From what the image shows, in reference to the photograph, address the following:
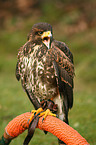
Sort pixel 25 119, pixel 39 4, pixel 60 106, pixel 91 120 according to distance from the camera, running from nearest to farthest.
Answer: pixel 25 119
pixel 60 106
pixel 91 120
pixel 39 4

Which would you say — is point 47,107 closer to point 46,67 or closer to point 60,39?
point 46,67

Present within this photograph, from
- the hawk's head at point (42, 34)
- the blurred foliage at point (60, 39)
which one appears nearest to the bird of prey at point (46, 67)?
the hawk's head at point (42, 34)

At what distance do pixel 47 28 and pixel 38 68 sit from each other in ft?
1.33

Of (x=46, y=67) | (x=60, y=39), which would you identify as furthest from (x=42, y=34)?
(x=60, y=39)

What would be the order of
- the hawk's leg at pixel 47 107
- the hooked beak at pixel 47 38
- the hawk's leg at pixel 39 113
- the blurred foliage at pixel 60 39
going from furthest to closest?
1. the blurred foliage at pixel 60 39
2. the hawk's leg at pixel 47 107
3. the hooked beak at pixel 47 38
4. the hawk's leg at pixel 39 113

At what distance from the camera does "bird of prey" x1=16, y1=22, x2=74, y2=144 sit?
2461 mm

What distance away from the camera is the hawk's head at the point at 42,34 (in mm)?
2326

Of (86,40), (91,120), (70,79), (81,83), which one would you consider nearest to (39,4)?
(86,40)

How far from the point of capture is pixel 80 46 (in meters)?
11.7

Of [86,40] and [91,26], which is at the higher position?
[91,26]

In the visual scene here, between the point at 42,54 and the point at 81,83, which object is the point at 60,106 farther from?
the point at 81,83

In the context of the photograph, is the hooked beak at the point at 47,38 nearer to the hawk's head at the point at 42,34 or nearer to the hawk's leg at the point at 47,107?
the hawk's head at the point at 42,34

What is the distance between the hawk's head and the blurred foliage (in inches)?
71.7

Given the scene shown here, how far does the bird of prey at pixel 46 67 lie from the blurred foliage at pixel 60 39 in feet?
4.16
